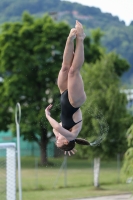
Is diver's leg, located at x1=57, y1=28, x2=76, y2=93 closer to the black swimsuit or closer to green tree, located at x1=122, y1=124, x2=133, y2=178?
the black swimsuit

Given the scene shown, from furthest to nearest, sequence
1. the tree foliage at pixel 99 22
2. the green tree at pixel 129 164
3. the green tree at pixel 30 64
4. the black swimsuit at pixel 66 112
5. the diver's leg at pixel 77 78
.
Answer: the tree foliage at pixel 99 22 < the green tree at pixel 30 64 < the green tree at pixel 129 164 < the black swimsuit at pixel 66 112 < the diver's leg at pixel 77 78

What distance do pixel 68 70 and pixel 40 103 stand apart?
3030 cm

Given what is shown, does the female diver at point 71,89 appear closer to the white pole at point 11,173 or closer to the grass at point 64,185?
the white pole at point 11,173

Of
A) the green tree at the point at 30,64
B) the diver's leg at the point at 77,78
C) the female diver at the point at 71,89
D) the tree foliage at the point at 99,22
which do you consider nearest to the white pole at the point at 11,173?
the female diver at the point at 71,89

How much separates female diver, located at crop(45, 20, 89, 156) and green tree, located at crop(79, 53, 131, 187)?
15939mm

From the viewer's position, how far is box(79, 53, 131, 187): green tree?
22.8m

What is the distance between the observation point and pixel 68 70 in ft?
19.2

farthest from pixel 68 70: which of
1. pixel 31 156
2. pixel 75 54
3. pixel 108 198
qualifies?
pixel 31 156

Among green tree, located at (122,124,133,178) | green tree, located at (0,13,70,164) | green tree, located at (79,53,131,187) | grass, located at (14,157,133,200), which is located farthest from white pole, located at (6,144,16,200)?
green tree, located at (0,13,70,164)

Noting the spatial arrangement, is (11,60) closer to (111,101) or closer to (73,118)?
(111,101)

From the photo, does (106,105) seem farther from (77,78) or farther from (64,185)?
(77,78)

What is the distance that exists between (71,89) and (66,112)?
0.78 feet

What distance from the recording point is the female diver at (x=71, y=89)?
5.64 meters

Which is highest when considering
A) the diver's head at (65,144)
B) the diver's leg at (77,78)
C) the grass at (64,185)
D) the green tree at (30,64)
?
the diver's leg at (77,78)
